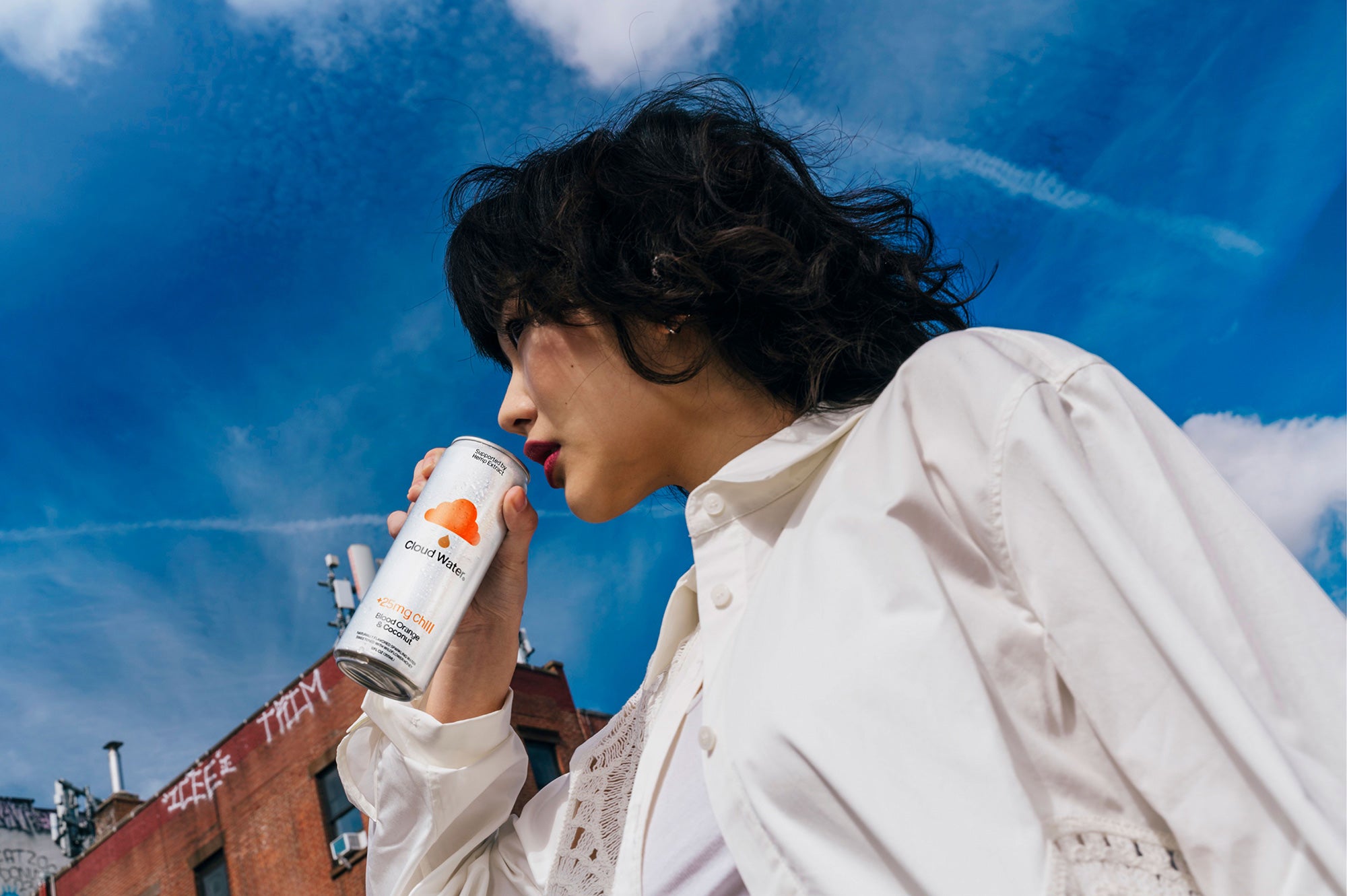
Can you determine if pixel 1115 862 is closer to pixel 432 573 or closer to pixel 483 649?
pixel 432 573

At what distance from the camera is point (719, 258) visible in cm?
162

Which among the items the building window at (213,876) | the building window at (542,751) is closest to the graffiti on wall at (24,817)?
the building window at (213,876)

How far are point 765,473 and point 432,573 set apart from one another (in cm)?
54

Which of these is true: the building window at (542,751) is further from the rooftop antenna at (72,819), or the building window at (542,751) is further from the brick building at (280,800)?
the rooftop antenna at (72,819)

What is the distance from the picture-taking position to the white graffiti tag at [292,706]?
47.5 feet

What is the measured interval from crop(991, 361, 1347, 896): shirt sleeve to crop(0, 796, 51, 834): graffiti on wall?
2369 cm

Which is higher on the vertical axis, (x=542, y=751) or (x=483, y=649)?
(x=542, y=751)

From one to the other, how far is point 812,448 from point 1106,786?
58 cm

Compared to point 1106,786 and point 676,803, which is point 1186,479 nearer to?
point 1106,786

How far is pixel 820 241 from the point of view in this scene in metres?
1.74

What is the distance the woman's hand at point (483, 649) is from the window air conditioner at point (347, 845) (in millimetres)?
12564

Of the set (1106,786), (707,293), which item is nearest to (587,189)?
(707,293)

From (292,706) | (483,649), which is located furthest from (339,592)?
(483,649)

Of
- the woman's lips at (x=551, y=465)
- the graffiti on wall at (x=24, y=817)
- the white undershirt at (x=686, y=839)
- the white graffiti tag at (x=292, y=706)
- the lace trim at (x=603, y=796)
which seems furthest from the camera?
the graffiti on wall at (x=24, y=817)
